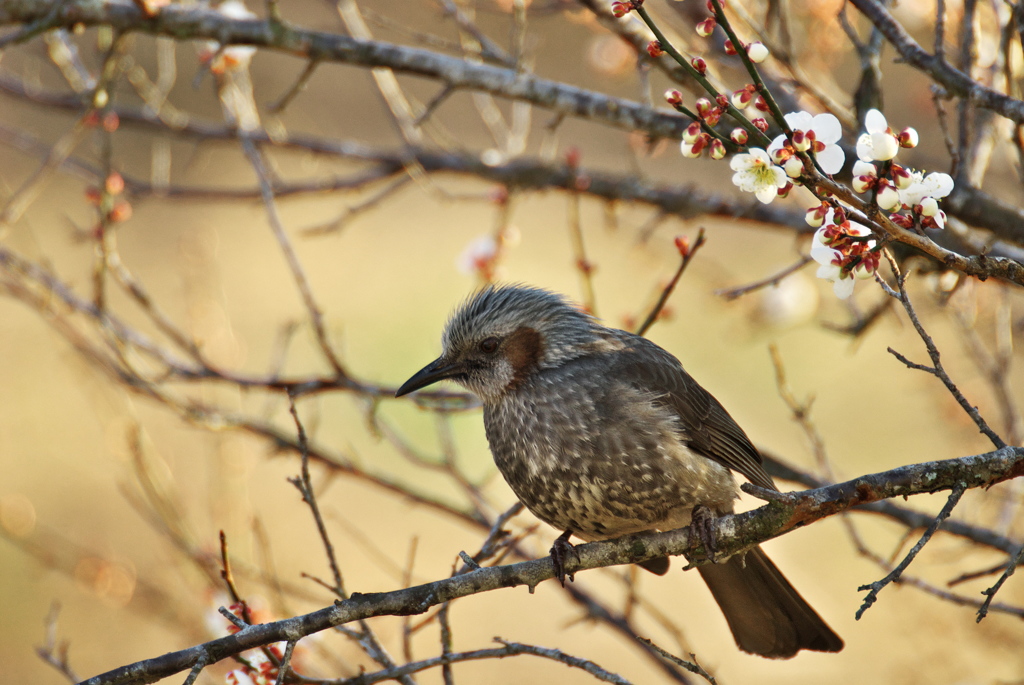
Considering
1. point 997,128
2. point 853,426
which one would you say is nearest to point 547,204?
point 853,426

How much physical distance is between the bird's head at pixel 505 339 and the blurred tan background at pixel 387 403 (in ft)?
2.96

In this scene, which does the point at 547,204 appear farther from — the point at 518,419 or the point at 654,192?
the point at 518,419

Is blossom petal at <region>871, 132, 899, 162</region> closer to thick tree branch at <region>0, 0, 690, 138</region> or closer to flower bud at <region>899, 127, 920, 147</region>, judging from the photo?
flower bud at <region>899, 127, 920, 147</region>

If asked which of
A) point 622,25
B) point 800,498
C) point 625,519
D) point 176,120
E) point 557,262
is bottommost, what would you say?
point 800,498

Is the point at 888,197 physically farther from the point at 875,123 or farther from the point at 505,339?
the point at 505,339

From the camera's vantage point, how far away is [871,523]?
799 centimetres

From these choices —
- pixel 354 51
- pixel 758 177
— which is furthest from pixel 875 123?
pixel 354 51

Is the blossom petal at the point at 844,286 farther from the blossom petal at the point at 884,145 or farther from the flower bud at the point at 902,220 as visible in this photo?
the blossom petal at the point at 884,145

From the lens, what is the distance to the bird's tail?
10.4 feet

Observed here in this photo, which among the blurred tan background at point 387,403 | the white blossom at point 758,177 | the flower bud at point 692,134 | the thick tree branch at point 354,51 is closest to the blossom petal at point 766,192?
the white blossom at point 758,177

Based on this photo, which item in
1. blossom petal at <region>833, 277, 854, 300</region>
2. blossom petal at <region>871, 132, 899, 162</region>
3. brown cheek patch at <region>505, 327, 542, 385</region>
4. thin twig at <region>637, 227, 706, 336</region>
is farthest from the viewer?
brown cheek patch at <region>505, 327, 542, 385</region>

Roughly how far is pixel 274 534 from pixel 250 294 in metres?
3.22

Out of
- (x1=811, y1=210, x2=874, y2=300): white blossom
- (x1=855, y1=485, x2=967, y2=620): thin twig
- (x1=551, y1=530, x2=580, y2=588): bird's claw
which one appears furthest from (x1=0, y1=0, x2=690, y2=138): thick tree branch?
(x1=855, y1=485, x2=967, y2=620): thin twig

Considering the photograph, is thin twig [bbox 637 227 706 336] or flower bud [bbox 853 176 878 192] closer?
flower bud [bbox 853 176 878 192]
